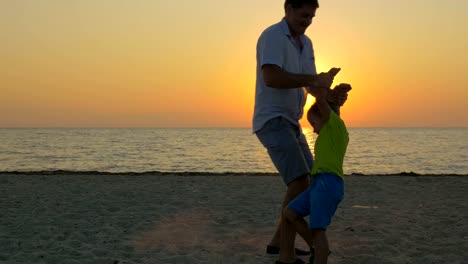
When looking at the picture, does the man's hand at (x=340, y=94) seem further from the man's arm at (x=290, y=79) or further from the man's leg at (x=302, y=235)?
the man's leg at (x=302, y=235)

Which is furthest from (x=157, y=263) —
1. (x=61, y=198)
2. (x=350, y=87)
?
(x=61, y=198)

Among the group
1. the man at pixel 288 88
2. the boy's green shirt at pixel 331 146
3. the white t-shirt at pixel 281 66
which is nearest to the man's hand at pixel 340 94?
the man at pixel 288 88

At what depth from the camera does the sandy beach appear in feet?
15.4

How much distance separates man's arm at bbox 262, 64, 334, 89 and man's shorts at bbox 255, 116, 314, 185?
38cm

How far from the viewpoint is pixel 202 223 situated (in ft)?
20.4

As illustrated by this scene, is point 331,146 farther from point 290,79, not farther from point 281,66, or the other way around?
point 281,66

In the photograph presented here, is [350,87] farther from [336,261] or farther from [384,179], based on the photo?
[384,179]

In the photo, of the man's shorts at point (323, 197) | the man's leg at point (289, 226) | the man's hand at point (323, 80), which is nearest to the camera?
the man's hand at point (323, 80)

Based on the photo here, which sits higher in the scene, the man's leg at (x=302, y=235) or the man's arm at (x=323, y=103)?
the man's arm at (x=323, y=103)

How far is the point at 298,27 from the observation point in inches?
144

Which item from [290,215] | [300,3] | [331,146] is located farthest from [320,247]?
[300,3]

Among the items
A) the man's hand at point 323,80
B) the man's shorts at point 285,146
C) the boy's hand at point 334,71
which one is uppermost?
the boy's hand at point 334,71

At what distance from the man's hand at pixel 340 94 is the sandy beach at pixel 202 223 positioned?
1.70 metres

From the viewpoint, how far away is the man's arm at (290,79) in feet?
10.9
